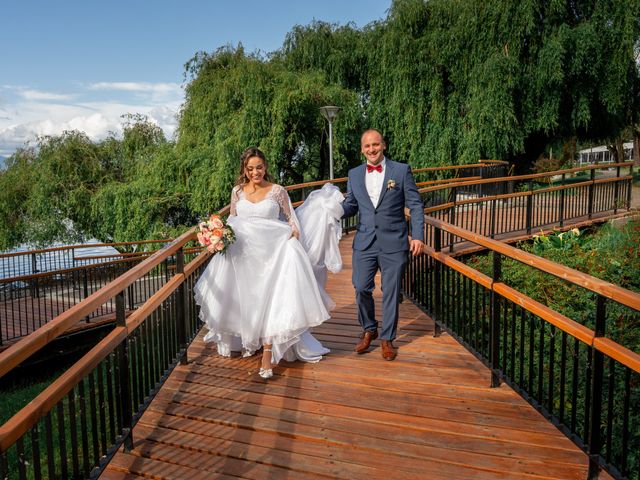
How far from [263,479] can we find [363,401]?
111cm

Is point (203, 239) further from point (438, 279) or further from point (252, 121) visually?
point (252, 121)

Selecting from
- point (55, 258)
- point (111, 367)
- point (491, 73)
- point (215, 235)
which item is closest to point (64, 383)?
point (111, 367)

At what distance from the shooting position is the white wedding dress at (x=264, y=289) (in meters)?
4.31

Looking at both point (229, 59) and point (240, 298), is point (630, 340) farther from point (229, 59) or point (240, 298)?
point (229, 59)

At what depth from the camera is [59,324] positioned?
88.6 inches

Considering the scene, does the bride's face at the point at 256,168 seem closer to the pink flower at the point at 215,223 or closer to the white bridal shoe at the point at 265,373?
the pink flower at the point at 215,223

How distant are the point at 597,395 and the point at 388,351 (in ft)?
7.10

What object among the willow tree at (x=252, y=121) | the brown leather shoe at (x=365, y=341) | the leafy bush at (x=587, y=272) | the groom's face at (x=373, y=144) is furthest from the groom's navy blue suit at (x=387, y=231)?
the willow tree at (x=252, y=121)

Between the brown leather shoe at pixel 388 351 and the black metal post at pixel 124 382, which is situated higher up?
the black metal post at pixel 124 382

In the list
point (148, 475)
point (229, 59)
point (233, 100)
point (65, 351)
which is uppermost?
point (229, 59)

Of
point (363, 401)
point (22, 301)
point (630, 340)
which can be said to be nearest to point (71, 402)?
point (363, 401)

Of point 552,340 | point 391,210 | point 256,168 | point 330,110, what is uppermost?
point 330,110

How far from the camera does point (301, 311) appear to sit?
4.29 meters

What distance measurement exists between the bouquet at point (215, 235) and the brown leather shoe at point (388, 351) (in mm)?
1554
